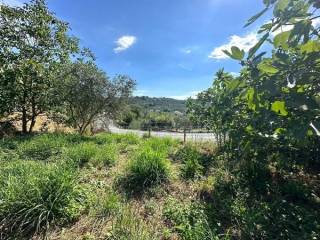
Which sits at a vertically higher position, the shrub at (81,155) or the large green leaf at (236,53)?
the large green leaf at (236,53)

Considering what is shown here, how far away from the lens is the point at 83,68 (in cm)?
1157

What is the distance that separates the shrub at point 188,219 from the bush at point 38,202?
3.80 feet

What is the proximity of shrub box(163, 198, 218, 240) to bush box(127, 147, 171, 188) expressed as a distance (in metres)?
0.58

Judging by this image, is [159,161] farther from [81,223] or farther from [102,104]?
[102,104]

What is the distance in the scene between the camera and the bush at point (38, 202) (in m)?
3.06

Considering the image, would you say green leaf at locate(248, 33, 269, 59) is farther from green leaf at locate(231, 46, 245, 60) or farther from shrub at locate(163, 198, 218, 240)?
shrub at locate(163, 198, 218, 240)

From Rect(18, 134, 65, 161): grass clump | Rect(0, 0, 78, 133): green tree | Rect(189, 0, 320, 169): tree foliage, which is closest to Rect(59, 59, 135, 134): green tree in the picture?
Rect(0, 0, 78, 133): green tree

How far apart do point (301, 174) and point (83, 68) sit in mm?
9342

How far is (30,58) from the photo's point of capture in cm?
1065

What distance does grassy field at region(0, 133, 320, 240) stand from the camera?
120 inches

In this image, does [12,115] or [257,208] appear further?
[12,115]

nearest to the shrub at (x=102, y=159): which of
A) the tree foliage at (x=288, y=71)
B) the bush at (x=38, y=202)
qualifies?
the bush at (x=38, y=202)

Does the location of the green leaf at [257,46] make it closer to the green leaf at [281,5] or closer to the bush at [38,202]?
the green leaf at [281,5]

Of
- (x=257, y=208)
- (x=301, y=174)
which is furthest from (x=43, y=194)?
(x=301, y=174)
